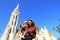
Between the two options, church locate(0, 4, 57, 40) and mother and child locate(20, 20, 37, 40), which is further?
church locate(0, 4, 57, 40)

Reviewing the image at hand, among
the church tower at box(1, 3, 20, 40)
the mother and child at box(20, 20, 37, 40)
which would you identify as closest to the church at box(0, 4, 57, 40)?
the church tower at box(1, 3, 20, 40)

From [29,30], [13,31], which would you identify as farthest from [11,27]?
[29,30]

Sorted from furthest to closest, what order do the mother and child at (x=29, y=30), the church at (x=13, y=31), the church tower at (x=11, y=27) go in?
1. the church tower at (x=11, y=27)
2. the church at (x=13, y=31)
3. the mother and child at (x=29, y=30)

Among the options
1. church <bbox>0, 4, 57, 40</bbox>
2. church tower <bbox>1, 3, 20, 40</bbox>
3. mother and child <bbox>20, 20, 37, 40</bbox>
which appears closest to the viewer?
mother and child <bbox>20, 20, 37, 40</bbox>

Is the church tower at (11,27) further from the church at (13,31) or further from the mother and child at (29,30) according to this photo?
the mother and child at (29,30)

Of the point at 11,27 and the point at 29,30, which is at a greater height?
the point at 11,27

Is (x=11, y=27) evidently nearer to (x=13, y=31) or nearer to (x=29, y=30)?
(x=13, y=31)

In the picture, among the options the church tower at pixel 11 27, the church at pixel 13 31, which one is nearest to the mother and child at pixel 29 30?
the church at pixel 13 31

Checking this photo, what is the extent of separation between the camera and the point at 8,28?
322ft

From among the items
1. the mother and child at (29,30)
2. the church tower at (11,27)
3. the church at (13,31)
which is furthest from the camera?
the church tower at (11,27)

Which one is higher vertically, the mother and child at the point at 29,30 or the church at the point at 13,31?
the church at the point at 13,31

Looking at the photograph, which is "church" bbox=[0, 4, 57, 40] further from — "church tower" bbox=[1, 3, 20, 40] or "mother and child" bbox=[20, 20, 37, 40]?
"mother and child" bbox=[20, 20, 37, 40]

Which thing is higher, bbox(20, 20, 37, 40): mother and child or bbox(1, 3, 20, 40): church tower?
bbox(1, 3, 20, 40): church tower

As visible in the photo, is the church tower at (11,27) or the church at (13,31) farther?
the church tower at (11,27)
